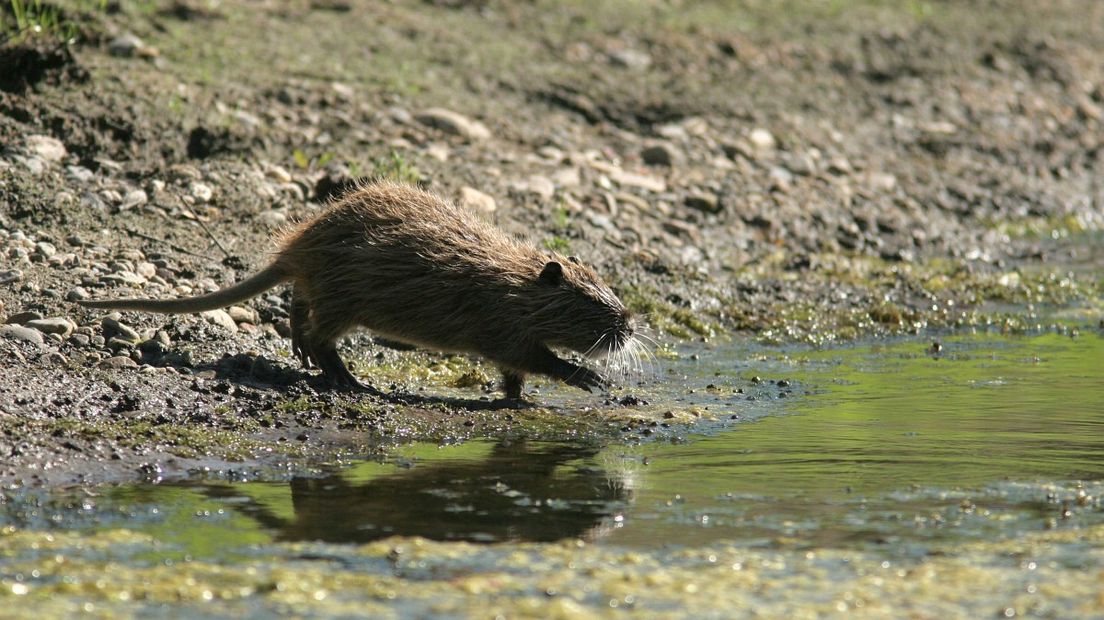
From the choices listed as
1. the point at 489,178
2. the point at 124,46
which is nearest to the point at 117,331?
the point at 489,178

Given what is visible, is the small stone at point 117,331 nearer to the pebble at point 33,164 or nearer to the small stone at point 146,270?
the small stone at point 146,270

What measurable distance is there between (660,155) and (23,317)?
17.8 ft

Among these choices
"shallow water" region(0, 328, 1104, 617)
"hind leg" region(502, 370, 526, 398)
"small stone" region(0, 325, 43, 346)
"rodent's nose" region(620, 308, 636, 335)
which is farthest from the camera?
"rodent's nose" region(620, 308, 636, 335)

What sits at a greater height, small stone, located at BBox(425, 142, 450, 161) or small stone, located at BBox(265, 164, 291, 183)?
small stone, located at BBox(425, 142, 450, 161)

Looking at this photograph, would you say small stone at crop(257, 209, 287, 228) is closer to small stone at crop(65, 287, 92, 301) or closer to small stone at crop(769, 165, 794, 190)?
small stone at crop(65, 287, 92, 301)

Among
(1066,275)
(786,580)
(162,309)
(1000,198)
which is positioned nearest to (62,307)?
(162,309)

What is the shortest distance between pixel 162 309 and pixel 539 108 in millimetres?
5119

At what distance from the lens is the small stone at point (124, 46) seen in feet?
35.7

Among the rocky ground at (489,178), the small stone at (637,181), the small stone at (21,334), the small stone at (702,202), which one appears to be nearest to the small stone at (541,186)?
the rocky ground at (489,178)

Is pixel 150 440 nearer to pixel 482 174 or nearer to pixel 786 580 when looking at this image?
pixel 786 580

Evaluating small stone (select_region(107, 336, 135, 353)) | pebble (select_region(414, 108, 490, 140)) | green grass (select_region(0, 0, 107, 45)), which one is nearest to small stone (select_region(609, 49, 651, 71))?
pebble (select_region(414, 108, 490, 140))

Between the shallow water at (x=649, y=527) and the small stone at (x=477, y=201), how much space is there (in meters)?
2.71

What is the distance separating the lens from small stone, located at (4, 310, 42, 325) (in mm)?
7383

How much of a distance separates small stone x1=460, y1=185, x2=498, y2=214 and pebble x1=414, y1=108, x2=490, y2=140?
49.7 inches
